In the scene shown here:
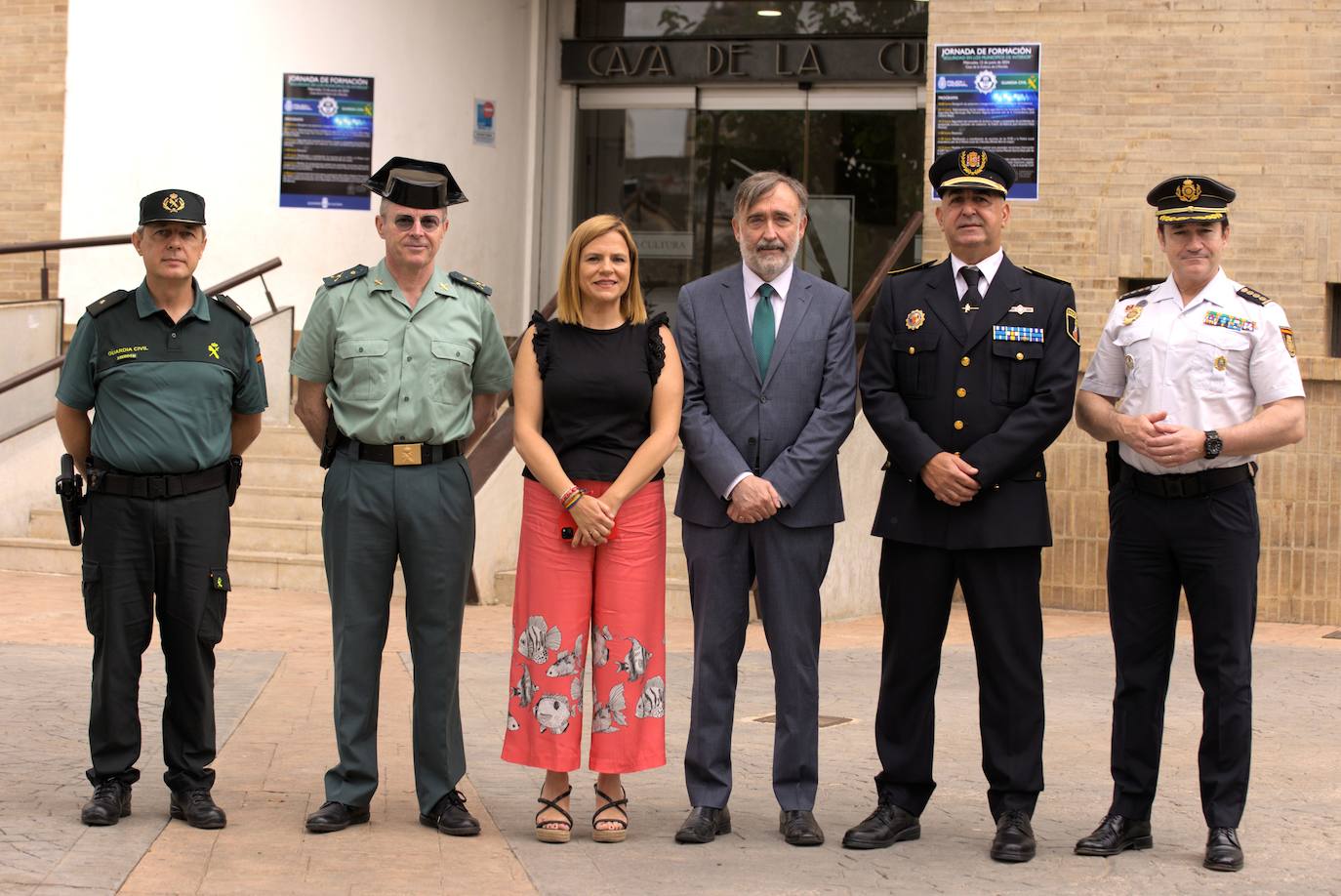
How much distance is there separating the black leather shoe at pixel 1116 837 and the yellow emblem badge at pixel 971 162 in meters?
2.02

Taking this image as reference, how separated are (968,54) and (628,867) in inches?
278

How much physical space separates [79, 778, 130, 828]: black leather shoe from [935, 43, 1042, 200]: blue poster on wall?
698 cm

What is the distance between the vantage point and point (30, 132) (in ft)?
44.7

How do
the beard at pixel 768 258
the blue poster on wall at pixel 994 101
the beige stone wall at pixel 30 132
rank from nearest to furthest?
the beard at pixel 768 258 → the blue poster on wall at pixel 994 101 → the beige stone wall at pixel 30 132

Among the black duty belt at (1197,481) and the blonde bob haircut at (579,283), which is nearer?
the black duty belt at (1197,481)

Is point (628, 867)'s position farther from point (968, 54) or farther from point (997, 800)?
point (968, 54)

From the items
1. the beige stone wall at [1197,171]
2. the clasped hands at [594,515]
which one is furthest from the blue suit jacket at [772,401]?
the beige stone wall at [1197,171]

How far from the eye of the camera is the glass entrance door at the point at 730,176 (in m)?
14.5

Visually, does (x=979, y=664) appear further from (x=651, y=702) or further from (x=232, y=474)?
(x=232, y=474)

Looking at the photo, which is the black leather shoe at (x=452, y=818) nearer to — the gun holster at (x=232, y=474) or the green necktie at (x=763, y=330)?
the gun holster at (x=232, y=474)

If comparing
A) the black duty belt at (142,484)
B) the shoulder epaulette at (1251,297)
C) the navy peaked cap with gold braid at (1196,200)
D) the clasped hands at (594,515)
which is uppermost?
the navy peaked cap with gold braid at (1196,200)

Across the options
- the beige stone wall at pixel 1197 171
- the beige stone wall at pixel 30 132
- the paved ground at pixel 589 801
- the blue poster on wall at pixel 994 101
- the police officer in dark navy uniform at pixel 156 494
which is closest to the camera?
the paved ground at pixel 589 801

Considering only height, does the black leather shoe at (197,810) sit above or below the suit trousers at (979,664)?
below

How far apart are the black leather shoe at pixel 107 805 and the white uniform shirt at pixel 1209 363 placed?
3.29 meters
